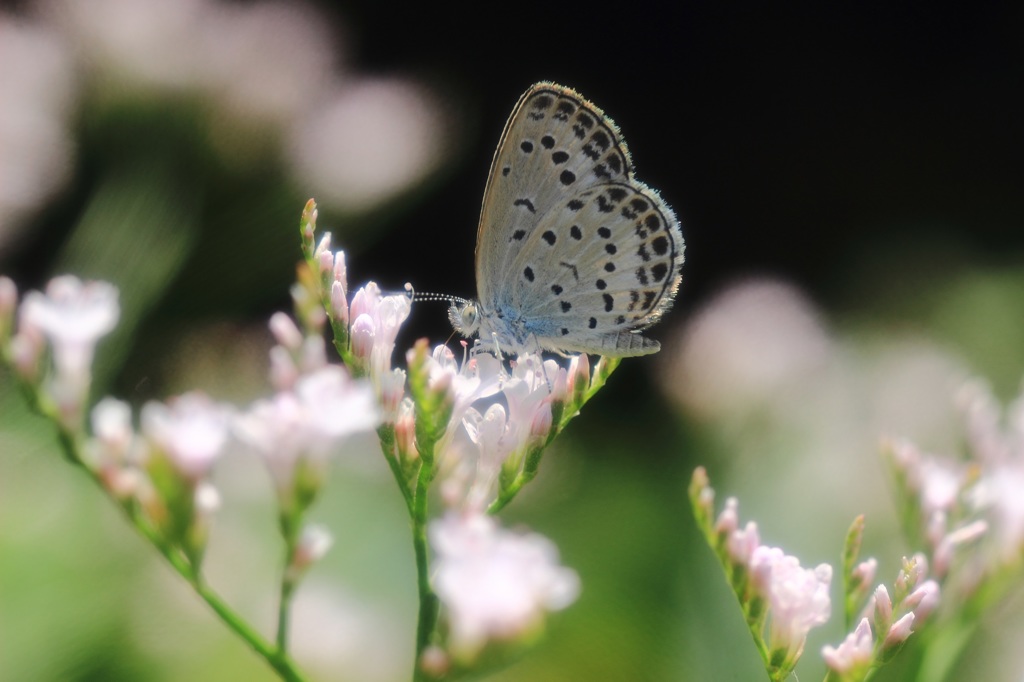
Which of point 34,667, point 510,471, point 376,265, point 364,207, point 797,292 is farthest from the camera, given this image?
point 376,265

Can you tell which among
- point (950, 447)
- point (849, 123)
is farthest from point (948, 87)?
point (950, 447)

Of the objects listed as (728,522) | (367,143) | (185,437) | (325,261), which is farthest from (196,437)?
(367,143)

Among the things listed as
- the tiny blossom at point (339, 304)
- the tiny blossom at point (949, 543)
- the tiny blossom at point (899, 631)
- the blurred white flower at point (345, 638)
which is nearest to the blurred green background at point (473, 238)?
the blurred white flower at point (345, 638)

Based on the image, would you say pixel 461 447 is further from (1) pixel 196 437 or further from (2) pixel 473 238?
(2) pixel 473 238

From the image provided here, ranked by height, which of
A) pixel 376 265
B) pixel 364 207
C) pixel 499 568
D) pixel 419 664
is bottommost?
pixel 376 265

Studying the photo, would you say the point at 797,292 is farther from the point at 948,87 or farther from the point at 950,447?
the point at 948,87
